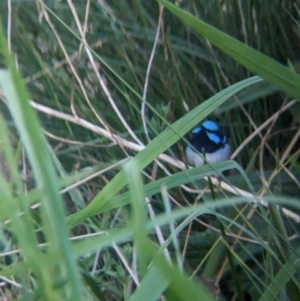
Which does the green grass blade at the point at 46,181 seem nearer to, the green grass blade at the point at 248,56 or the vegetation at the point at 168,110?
the green grass blade at the point at 248,56

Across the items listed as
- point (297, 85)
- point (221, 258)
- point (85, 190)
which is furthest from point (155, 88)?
point (297, 85)

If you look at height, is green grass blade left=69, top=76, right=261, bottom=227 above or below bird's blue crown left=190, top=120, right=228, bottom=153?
above

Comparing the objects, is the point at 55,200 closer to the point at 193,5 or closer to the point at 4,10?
the point at 193,5

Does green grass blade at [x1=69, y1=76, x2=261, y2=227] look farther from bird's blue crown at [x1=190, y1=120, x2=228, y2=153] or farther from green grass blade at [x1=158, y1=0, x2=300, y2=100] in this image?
bird's blue crown at [x1=190, y1=120, x2=228, y2=153]

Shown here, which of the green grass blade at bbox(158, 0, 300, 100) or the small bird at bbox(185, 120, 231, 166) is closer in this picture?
the green grass blade at bbox(158, 0, 300, 100)

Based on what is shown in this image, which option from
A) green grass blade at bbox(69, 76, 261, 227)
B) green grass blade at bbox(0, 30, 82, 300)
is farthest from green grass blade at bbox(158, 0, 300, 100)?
green grass blade at bbox(0, 30, 82, 300)

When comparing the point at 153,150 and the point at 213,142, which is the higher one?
the point at 153,150

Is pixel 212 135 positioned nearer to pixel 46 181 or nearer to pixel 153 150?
pixel 153 150

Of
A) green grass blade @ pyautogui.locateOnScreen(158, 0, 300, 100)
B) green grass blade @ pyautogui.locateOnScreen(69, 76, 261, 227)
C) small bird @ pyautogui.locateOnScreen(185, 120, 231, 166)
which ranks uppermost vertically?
green grass blade @ pyautogui.locateOnScreen(158, 0, 300, 100)

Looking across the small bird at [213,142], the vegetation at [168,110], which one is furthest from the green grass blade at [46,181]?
the small bird at [213,142]

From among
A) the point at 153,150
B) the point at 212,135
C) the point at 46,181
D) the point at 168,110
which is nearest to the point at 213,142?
the point at 212,135

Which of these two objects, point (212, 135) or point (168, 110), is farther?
point (212, 135)
